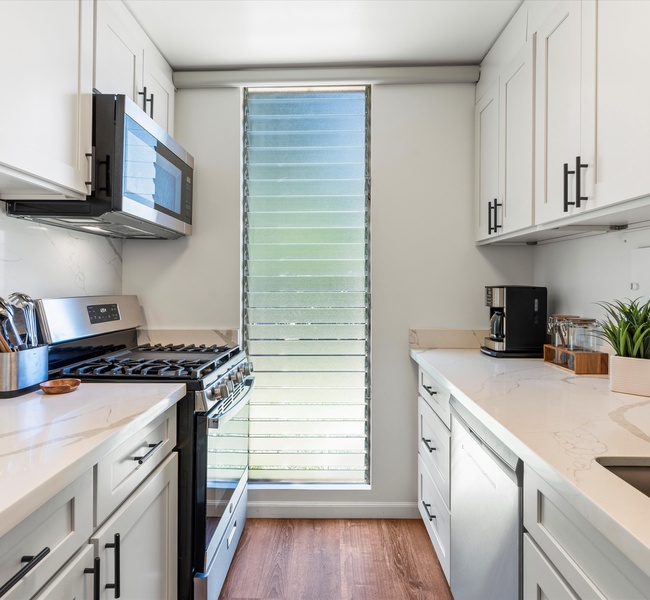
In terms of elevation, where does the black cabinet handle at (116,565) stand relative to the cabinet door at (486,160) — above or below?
below

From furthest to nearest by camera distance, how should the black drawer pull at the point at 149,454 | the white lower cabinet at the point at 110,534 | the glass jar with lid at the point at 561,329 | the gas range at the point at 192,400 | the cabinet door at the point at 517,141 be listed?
1. the glass jar with lid at the point at 561,329
2. the cabinet door at the point at 517,141
3. the gas range at the point at 192,400
4. the black drawer pull at the point at 149,454
5. the white lower cabinet at the point at 110,534

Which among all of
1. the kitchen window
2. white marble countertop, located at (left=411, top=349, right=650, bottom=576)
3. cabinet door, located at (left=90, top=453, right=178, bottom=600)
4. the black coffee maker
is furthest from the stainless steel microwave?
the black coffee maker

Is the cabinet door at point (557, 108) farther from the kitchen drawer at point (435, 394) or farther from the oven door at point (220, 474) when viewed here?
the oven door at point (220, 474)

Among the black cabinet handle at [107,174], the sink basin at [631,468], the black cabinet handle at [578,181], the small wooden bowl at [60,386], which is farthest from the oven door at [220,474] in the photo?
the black cabinet handle at [578,181]

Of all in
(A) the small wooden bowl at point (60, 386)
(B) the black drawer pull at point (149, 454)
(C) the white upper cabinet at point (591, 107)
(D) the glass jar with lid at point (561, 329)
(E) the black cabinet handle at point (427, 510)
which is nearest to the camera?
(C) the white upper cabinet at point (591, 107)

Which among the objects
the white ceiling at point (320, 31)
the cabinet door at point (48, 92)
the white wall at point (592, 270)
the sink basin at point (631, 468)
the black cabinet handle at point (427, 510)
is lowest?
the black cabinet handle at point (427, 510)

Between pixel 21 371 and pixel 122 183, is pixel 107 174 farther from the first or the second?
pixel 21 371

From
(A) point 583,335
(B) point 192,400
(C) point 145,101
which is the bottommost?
(B) point 192,400

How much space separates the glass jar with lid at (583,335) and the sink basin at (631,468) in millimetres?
973

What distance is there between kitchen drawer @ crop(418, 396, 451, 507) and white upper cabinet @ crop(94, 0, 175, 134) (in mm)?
1843

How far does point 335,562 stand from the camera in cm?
197

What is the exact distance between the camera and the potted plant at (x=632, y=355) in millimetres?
1326

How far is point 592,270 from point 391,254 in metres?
0.94

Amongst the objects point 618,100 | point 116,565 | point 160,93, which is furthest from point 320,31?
point 116,565
